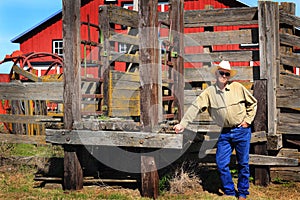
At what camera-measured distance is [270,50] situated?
7.05m

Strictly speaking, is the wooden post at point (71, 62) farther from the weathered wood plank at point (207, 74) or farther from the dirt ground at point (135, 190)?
the weathered wood plank at point (207, 74)

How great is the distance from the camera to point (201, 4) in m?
20.2

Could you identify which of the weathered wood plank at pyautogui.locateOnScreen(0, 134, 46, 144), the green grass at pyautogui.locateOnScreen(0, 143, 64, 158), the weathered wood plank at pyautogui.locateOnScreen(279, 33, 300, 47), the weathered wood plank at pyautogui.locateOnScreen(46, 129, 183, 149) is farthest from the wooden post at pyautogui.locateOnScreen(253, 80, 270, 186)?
the weathered wood plank at pyautogui.locateOnScreen(0, 134, 46, 144)

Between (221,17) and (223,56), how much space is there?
71 cm

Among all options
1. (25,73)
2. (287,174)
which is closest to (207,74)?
(287,174)

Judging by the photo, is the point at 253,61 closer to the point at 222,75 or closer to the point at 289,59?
the point at 289,59

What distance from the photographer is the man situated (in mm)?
6027

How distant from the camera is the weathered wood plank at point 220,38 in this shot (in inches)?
290

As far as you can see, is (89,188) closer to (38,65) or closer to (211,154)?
(211,154)

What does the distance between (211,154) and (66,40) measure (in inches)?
128

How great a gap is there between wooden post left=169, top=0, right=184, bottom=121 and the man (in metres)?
1.64

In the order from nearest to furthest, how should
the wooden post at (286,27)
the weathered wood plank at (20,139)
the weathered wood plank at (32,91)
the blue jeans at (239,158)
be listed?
the blue jeans at (239,158), the wooden post at (286,27), the weathered wood plank at (32,91), the weathered wood plank at (20,139)

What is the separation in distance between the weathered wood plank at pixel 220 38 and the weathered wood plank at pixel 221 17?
0.19 m

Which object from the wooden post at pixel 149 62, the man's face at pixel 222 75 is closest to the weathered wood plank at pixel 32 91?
the wooden post at pixel 149 62
